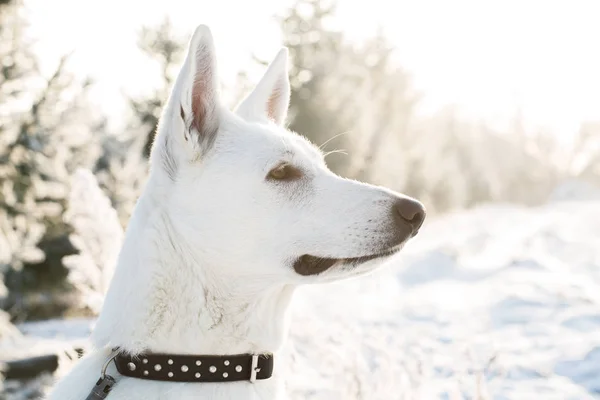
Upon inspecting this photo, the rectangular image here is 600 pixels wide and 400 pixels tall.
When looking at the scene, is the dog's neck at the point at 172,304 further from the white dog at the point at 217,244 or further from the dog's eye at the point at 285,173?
the dog's eye at the point at 285,173

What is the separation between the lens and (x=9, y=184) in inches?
237

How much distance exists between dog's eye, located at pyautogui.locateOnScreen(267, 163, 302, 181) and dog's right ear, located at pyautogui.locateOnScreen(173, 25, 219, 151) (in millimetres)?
315

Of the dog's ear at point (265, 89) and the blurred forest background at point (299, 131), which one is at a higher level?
the dog's ear at point (265, 89)

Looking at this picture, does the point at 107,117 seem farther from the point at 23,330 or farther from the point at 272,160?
the point at 272,160

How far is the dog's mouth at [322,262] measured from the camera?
2.43 metres

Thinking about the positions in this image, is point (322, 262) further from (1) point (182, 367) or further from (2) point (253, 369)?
(1) point (182, 367)

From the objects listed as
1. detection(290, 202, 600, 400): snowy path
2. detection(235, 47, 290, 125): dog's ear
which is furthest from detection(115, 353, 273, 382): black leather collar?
detection(235, 47, 290, 125): dog's ear

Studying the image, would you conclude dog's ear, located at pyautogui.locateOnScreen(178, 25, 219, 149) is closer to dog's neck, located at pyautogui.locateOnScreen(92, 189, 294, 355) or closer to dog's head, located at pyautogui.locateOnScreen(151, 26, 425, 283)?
dog's head, located at pyautogui.locateOnScreen(151, 26, 425, 283)

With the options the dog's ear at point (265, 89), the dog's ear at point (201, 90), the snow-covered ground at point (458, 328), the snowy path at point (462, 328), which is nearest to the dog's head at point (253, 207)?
the dog's ear at point (201, 90)

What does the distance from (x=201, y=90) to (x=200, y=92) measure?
0.04ft

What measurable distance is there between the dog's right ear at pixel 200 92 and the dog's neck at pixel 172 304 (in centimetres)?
38

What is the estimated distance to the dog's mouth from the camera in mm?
2426

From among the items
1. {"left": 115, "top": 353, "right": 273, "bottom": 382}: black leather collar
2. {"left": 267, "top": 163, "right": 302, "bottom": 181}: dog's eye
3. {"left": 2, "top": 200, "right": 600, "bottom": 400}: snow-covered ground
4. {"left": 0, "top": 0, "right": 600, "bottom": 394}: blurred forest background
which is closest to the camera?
{"left": 115, "top": 353, "right": 273, "bottom": 382}: black leather collar

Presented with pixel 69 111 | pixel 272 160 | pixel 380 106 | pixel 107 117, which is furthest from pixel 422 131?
Result: pixel 272 160
